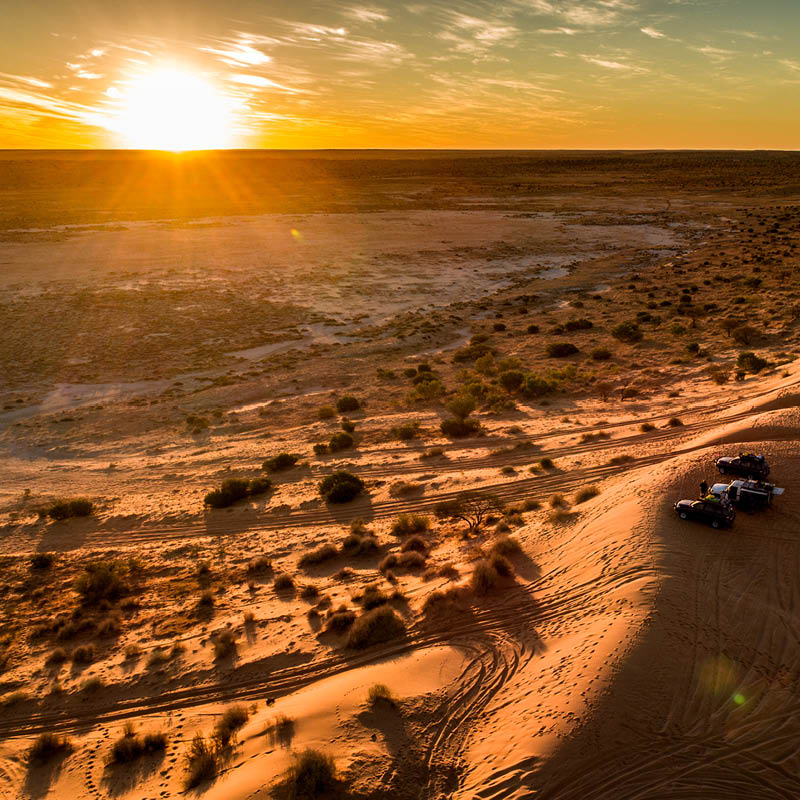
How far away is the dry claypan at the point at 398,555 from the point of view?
27.5ft

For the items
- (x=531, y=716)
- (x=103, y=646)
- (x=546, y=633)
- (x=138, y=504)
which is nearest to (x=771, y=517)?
(x=546, y=633)

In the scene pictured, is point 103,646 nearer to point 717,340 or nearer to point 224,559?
point 224,559

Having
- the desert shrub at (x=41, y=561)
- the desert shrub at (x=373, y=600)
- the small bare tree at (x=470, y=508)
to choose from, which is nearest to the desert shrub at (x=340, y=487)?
the small bare tree at (x=470, y=508)

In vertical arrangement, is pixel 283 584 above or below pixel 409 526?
below

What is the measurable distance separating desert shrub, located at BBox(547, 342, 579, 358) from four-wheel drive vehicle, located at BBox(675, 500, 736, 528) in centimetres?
2043

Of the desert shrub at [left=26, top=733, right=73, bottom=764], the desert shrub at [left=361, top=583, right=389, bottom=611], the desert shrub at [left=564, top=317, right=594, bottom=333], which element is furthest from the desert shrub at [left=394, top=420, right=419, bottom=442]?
the desert shrub at [left=564, top=317, right=594, bottom=333]

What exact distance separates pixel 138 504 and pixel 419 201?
99.1 m

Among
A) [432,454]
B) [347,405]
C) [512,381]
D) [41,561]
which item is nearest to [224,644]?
[41,561]

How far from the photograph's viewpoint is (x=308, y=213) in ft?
312

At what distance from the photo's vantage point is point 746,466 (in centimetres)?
1398

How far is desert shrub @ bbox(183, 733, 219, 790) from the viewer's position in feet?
27.7

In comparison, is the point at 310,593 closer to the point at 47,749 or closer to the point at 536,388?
the point at 47,749

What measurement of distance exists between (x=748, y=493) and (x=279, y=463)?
14177mm

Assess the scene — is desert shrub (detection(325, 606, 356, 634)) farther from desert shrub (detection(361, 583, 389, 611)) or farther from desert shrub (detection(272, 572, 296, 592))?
desert shrub (detection(272, 572, 296, 592))
